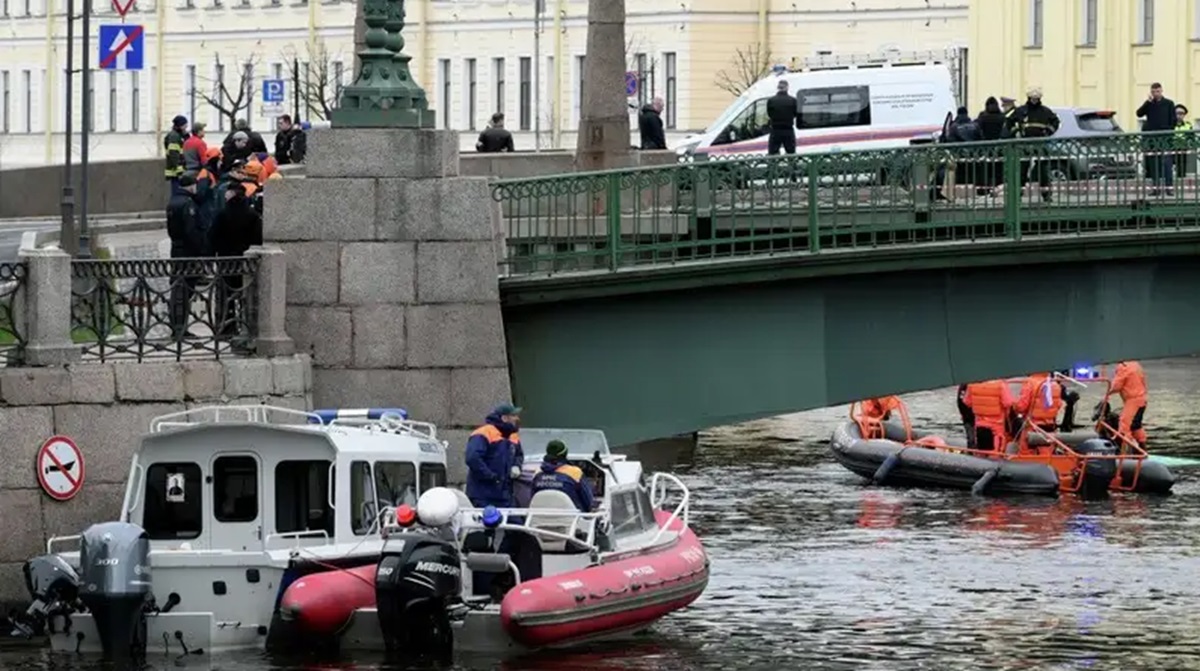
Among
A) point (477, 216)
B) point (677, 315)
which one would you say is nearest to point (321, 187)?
point (477, 216)

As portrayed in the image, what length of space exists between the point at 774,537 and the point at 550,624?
11.9 m

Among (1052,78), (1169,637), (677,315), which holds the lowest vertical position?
(1169,637)

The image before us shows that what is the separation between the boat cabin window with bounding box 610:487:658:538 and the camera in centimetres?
3017

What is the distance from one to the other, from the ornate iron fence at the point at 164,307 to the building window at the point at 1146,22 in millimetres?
54686

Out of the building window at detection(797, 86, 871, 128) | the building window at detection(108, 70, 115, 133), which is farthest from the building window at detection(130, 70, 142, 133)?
the building window at detection(797, 86, 871, 128)

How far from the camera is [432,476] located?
99.8ft

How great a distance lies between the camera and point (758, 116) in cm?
5597

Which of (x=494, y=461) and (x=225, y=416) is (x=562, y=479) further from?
(x=225, y=416)

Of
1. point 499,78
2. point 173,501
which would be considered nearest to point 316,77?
point 499,78

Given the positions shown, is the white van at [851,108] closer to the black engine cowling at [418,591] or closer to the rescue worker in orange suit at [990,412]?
the rescue worker in orange suit at [990,412]

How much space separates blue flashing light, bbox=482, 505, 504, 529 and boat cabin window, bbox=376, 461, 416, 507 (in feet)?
3.43

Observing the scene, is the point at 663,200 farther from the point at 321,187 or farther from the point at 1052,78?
the point at 1052,78

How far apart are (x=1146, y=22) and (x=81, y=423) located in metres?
57.2

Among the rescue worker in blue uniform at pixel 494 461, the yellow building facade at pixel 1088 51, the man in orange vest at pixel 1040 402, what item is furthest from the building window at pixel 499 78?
the rescue worker in blue uniform at pixel 494 461
